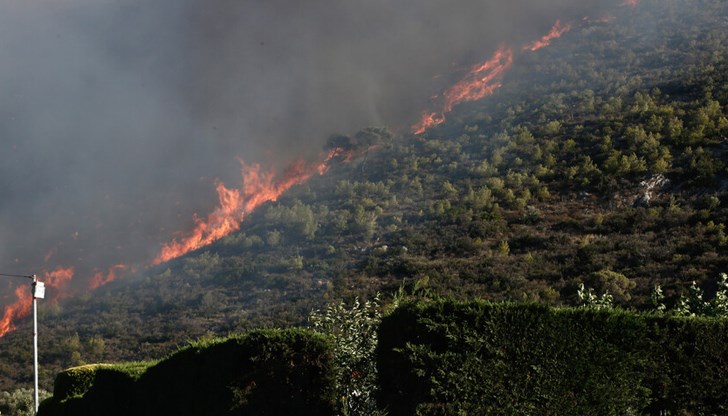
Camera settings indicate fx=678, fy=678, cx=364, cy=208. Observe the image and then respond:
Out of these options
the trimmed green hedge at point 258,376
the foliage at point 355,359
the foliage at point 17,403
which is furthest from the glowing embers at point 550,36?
the trimmed green hedge at point 258,376

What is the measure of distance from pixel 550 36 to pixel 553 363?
3350 inches

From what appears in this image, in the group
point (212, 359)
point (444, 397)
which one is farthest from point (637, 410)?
point (212, 359)

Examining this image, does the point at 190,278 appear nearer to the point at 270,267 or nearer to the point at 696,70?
the point at 270,267

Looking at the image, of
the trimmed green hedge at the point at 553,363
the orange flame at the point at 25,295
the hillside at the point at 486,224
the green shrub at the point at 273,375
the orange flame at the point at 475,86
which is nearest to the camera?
the trimmed green hedge at the point at 553,363

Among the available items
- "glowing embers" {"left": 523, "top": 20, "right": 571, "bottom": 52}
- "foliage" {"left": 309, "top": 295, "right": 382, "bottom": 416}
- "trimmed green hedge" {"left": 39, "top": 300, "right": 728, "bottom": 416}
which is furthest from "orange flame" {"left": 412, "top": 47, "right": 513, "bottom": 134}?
"trimmed green hedge" {"left": 39, "top": 300, "right": 728, "bottom": 416}

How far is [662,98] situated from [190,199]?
40119 millimetres

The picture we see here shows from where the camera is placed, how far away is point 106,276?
5481 centimetres

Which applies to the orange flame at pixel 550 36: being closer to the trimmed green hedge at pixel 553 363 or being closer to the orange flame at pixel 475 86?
the orange flame at pixel 475 86

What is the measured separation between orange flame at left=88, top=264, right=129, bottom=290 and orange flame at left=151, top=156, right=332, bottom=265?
302 cm

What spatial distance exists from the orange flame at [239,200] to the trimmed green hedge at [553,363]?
150ft

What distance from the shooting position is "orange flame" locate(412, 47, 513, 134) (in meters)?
72.1

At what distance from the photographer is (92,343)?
127 feet

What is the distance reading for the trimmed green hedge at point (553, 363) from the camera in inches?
365

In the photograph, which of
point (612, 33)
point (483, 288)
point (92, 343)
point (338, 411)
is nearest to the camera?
point (338, 411)
